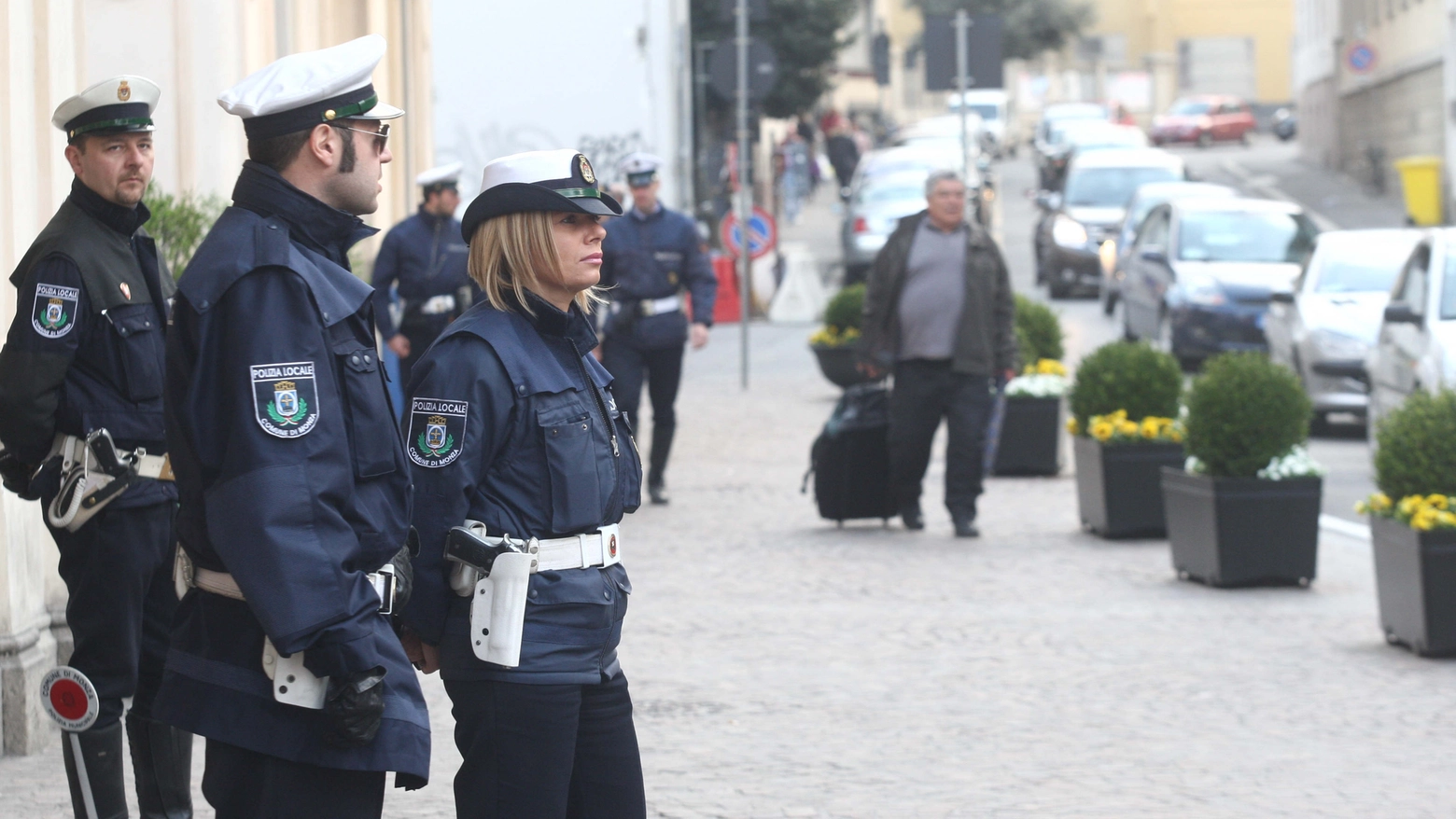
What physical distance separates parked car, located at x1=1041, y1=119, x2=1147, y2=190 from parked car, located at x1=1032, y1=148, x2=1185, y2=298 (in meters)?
14.5

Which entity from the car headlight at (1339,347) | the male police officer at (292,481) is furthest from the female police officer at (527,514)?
the car headlight at (1339,347)

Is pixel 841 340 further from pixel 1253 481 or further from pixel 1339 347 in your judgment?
pixel 1253 481

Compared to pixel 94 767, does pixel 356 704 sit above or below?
above

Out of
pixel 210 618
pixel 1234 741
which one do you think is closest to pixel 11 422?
pixel 210 618

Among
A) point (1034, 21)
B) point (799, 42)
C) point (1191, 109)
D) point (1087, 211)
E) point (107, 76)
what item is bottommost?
point (1087, 211)

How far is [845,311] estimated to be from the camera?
18422mm

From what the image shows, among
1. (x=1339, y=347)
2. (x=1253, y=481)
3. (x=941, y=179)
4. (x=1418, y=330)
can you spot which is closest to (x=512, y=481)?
(x=1253, y=481)

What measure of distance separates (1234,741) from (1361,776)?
53 centimetres

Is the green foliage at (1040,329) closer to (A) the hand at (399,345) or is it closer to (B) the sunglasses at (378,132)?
(A) the hand at (399,345)

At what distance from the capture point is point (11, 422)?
484cm

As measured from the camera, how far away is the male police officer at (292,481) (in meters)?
3.20

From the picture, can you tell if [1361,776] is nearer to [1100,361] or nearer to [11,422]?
[11,422]

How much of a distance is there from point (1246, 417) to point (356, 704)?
682cm

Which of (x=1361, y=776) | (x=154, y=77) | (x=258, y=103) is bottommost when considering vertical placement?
(x=1361, y=776)
